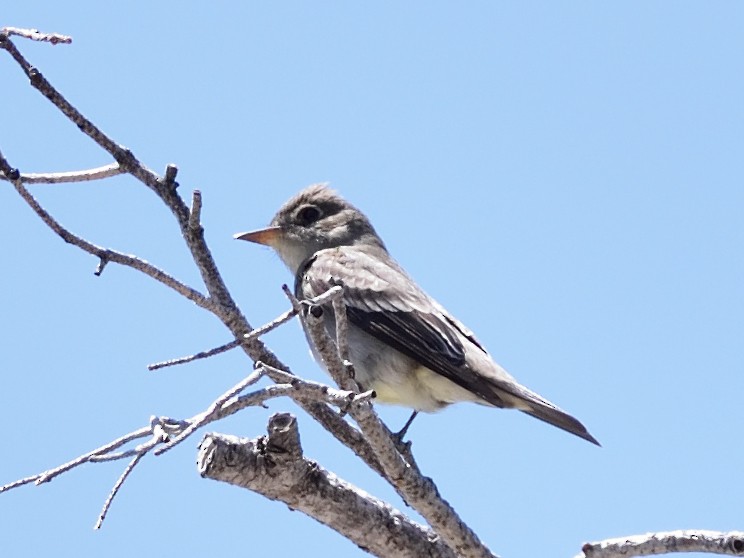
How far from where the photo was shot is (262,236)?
9.30 metres

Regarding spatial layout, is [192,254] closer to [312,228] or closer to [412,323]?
[412,323]

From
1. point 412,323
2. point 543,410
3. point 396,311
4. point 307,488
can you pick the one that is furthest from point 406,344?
point 307,488

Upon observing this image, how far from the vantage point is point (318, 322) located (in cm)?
444

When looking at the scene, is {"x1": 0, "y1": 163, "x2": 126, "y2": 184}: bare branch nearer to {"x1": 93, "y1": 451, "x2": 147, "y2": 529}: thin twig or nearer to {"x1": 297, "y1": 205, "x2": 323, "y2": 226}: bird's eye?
{"x1": 93, "y1": 451, "x2": 147, "y2": 529}: thin twig

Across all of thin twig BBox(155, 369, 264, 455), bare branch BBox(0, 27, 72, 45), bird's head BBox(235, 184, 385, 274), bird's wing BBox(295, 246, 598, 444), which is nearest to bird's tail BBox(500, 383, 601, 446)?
bird's wing BBox(295, 246, 598, 444)

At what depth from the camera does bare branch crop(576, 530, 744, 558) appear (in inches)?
178

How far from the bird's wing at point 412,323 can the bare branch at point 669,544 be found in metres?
1.94

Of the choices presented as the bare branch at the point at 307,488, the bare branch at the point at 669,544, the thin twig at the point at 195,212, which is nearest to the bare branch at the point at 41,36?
the thin twig at the point at 195,212

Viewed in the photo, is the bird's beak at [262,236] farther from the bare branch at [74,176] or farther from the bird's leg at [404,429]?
the bare branch at [74,176]

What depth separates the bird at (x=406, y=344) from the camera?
7.20 m

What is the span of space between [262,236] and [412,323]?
2.10 meters

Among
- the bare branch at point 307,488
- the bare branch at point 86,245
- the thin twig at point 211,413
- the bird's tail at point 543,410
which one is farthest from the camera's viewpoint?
the bird's tail at point 543,410


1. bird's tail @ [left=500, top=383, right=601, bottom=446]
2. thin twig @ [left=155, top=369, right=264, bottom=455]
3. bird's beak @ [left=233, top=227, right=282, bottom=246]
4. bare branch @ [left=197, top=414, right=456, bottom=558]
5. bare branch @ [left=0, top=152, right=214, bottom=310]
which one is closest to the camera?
thin twig @ [left=155, top=369, right=264, bottom=455]

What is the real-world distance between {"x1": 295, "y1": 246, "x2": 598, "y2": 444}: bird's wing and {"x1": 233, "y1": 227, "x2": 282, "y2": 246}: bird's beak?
1.69 ft
